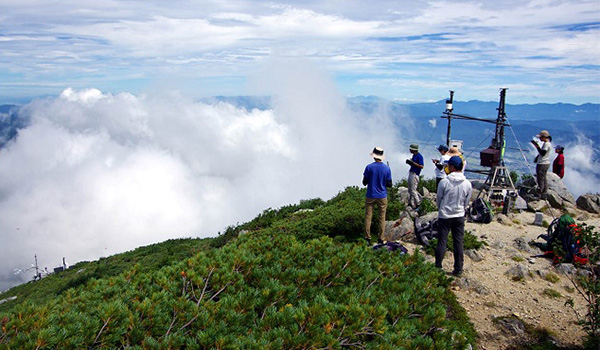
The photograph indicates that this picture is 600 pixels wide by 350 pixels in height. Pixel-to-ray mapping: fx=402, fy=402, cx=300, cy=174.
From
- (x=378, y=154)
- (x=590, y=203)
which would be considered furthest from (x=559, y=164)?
(x=378, y=154)

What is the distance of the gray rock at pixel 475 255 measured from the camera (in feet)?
32.2

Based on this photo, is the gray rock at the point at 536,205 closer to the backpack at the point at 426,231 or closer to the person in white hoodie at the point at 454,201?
the backpack at the point at 426,231

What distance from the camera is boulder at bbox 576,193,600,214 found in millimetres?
16062

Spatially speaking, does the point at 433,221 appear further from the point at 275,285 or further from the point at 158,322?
the point at 158,322

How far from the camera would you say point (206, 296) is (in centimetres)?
481

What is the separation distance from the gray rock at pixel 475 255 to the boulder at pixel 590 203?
9.38m

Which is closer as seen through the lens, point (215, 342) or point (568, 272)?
point (215, 342)

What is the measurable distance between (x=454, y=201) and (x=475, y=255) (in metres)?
2.41

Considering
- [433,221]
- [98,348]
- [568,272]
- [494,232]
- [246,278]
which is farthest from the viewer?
[494,232]

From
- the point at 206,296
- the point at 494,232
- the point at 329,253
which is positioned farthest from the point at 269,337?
the point at 494,232

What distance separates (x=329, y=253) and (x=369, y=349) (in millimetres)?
2112

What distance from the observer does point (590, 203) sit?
16250 millimetres

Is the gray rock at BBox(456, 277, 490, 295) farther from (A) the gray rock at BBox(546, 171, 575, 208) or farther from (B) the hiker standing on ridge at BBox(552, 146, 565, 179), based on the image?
(B) the hiker standing on ridge at BBox(552, 146, 565, 179)

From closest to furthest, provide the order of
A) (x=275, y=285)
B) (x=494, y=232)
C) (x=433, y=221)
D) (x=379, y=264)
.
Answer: (x=275, y=285), (x=379, y=264), (x=433, y=221), (x=494, y=232)
